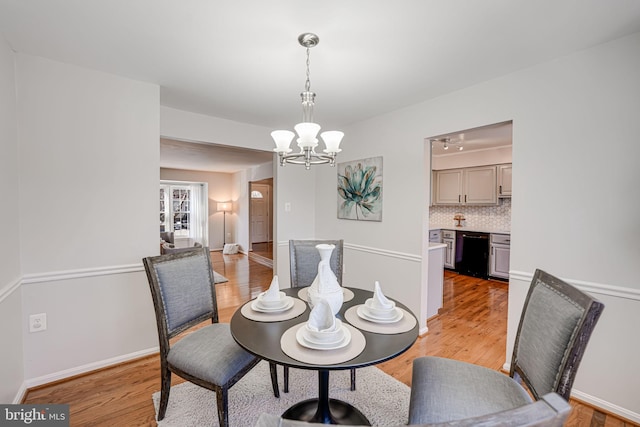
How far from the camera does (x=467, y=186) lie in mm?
5414

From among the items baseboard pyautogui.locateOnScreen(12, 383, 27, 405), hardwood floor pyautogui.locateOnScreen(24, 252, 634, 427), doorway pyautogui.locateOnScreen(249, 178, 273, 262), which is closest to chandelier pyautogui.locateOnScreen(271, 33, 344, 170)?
hardwood floor pyautogui.locateOnScreen(24, 252, 634, 427)

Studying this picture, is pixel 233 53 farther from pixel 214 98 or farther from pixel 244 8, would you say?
pixel 214 98

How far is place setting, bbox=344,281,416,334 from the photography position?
1.42 m

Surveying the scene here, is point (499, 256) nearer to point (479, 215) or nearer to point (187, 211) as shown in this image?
point (479, 215)

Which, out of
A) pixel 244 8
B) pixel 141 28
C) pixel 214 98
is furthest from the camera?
pixel 214 98

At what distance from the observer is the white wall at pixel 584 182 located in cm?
174

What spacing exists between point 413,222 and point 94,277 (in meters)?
2.84

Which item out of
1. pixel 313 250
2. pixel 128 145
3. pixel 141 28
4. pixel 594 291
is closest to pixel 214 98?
pixel 128 145

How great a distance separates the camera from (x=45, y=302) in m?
2.07

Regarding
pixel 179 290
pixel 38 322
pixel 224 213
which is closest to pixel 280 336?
pixel 179 290

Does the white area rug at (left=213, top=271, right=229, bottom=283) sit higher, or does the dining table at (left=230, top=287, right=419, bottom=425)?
the dining table at (left=230, top=287, right=419, bottom=425)

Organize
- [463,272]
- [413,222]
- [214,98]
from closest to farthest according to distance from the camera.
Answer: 1. [214,98]
2. [413,222]
3. [463,272]

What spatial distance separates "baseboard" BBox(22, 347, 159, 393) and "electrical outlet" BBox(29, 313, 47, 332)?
Answer: 343mm

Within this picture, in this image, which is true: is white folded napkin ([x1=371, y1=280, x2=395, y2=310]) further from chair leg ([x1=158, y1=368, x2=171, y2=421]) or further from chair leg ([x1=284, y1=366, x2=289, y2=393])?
chair leg ([x1=158, y1=368, x2=171, y2=421])
